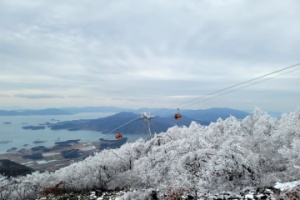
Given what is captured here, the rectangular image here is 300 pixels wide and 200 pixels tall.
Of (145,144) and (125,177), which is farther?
(145,144)

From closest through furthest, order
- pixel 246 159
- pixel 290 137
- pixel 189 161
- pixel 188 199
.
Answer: pixel 188 199
pixel 246 159
pixel 189 161
pixel 290 137

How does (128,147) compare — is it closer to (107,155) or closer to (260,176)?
(107,155)

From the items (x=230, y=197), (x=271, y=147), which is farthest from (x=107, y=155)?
(x=230, y=197)

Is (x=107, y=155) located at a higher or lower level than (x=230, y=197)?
lower

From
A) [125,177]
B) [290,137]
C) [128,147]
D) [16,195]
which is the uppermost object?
[290,137]

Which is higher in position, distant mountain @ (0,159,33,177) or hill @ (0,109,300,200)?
hill @ (0,109,300,200)

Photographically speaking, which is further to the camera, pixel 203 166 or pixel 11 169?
pixel 11 169

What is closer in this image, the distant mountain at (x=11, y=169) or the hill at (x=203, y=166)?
the hill at (x=203, y=166)

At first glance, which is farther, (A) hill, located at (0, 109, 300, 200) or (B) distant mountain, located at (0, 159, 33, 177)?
(B) distant mountain, located at (0, 159, 33, 177)

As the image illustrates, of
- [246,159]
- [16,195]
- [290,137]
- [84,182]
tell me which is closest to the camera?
[246,159]

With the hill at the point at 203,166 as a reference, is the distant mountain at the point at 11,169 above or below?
below

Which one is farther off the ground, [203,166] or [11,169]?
[203,166]
